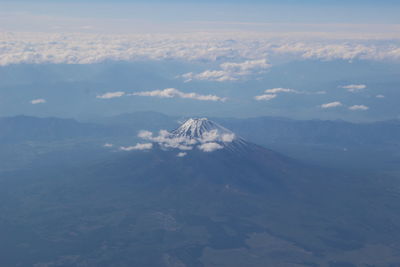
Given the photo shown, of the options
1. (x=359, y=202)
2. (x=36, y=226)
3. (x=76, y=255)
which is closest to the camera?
(x=76, y=255)

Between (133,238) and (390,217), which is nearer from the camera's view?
(133,238)

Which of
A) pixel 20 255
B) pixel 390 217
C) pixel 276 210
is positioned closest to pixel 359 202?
pixel 390 217

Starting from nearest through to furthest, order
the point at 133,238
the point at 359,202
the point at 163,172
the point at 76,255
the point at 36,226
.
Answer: the point at 76,255 → the point at 133,238 → the point at 36,226 → the point at 359,202 → the point at 163,172

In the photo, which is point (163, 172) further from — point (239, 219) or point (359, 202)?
point (359, 202)

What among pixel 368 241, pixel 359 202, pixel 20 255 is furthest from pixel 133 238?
pixel 359 202

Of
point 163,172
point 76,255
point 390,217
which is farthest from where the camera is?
point 163,172

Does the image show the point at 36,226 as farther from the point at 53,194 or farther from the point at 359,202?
the point at 359,202
